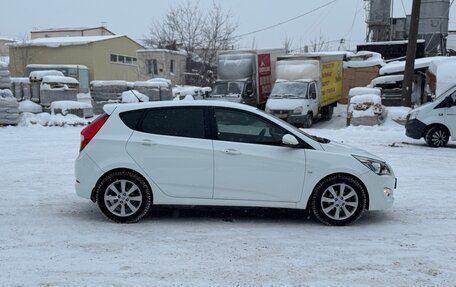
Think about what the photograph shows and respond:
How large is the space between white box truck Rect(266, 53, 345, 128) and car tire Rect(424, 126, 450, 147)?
6.33 metres

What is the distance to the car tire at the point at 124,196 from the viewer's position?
236 inches

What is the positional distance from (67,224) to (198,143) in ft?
6.29

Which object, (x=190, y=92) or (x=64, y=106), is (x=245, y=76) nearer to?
(x=190, y=92)

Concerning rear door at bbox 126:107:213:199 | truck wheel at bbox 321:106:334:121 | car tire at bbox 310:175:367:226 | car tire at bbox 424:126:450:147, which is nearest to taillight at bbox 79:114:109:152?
rear door at bbox 126:107:213:199

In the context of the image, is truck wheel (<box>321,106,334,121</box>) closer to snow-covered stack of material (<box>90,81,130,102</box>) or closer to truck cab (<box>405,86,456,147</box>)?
truck cab (<box>405,86,456,147</box>)

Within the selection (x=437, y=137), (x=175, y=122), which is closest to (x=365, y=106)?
(x=437, y=137)

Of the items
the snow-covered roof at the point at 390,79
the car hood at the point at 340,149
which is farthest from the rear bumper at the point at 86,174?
→ the snow-covered roof at the point at 390,79

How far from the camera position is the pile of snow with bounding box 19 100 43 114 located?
61.3ft

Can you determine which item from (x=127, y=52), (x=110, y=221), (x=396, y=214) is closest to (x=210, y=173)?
(x=110, y=221)

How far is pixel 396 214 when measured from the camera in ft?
22.0

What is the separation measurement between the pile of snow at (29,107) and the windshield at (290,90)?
9.46 m

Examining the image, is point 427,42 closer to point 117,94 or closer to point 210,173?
point 117,94

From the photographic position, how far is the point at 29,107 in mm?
18750

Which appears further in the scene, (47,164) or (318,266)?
(47,164)
